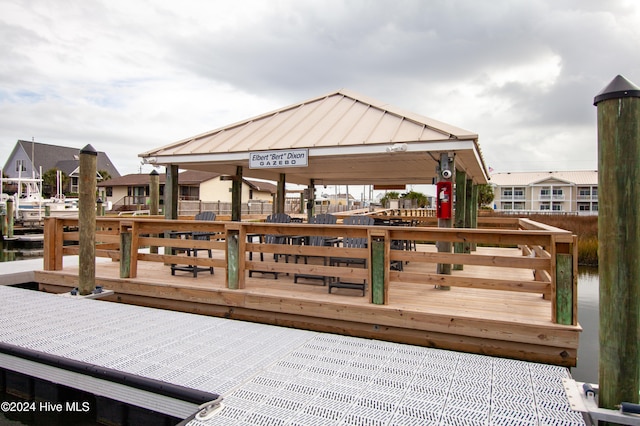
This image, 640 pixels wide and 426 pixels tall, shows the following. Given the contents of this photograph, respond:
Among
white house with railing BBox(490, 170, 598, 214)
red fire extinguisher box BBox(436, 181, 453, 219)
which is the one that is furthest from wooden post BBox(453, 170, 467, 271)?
white house with railing BBox(490, 170, 598, 214)

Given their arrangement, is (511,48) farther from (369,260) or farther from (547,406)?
(547,406)

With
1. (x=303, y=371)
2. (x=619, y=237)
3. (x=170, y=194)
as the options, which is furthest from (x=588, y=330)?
(x=170, y=194)

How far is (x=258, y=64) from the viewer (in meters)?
11.2

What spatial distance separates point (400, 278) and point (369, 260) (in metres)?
0.40

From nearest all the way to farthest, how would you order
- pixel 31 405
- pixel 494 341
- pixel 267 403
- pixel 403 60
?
pixel 267 403
pixel 31 405
pixel 494 341
pixel 403 60

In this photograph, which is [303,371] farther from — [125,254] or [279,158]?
[125,254]

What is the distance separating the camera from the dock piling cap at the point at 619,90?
235cm

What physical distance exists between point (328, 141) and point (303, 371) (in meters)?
3.75

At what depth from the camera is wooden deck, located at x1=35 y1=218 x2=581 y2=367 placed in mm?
3820

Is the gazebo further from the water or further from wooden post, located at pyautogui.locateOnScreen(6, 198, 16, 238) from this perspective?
wooden post, located at pyautogui.locateOnScreen(6, 198, 16, 238)

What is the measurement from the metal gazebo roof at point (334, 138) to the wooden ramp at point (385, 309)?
1.88 meters

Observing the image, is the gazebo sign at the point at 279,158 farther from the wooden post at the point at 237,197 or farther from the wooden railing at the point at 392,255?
the wooden post at the point at 237,197

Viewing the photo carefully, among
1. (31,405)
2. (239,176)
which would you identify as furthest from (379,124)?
(31,405)

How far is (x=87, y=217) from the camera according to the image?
18.3ft
